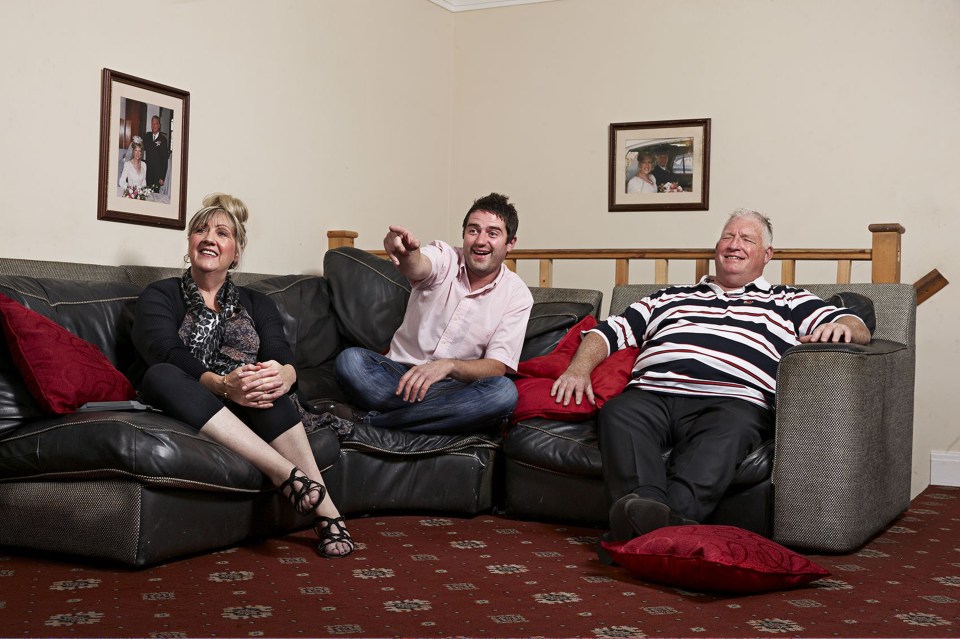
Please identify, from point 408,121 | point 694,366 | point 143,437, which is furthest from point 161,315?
point 408,121

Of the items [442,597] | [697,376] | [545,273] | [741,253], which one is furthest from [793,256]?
[442,597]

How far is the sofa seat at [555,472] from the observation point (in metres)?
3.10

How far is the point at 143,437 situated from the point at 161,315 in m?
0.60

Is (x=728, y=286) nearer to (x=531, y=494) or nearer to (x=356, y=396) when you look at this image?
(x=531, y=494)

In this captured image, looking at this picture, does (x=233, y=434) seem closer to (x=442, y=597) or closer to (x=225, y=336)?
(x=225, y=336)

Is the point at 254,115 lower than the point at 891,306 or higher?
higher

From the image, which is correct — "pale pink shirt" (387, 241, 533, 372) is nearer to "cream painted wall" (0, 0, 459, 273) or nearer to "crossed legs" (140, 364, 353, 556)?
"crossed legs" (140, 364, 353, 556)

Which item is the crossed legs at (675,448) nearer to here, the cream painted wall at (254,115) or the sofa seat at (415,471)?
the sofa seat at (415,471)

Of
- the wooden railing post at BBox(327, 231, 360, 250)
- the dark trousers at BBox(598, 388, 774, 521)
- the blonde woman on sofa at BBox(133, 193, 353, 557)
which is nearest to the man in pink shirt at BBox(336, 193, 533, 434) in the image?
the blonde woman on sofa at BBox(133, 193, 353, 557)

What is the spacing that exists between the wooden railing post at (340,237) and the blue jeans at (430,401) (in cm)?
164

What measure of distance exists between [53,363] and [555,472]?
1.53 m

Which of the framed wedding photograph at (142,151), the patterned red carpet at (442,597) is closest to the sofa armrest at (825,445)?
the patterned red carpet at (442,597)

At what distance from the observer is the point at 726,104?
5.49 meters

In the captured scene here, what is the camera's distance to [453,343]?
3.49 m
